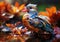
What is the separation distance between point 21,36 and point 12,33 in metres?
0.05

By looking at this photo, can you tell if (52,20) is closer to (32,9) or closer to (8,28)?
(32,9)

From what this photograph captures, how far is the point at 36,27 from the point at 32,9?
0.38 ft

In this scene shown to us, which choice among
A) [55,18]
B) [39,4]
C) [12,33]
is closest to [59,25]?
[55,18]

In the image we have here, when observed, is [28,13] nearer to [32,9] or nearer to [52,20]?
[32,9]

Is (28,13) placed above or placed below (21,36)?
above

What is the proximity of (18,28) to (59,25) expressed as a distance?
0.24 metres

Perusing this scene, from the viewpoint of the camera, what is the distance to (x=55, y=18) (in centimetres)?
92

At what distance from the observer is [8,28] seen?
2.96ft

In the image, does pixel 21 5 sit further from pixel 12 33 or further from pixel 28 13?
pixel 12 33

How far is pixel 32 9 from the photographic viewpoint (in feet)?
3.06

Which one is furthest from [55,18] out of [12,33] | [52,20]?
[12,33]

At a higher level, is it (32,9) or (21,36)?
(32,9)

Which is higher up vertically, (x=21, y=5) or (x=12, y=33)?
(x=21, y=5)

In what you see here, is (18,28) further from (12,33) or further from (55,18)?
(55,18)
